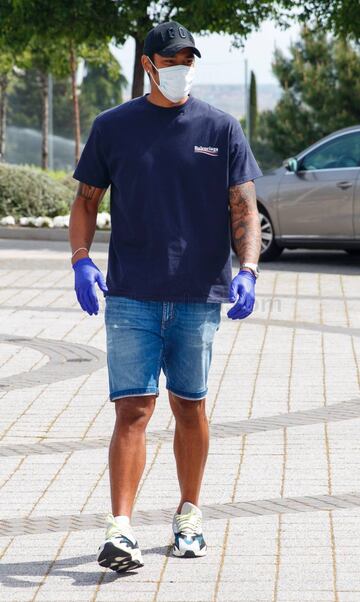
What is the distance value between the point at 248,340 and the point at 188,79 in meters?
6.05

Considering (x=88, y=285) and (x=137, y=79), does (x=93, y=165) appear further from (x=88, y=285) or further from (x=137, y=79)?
(x=137, y=79)

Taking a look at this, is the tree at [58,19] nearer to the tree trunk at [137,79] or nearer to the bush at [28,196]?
the tree trunk at [137,79]

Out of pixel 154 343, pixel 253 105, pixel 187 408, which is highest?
pixel 154 343

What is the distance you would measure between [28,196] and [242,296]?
1781 cm

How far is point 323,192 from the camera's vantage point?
55.8 ft

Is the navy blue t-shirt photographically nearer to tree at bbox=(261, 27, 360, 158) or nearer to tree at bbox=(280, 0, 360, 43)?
tree at bbox=(280, 0, 360, 43)

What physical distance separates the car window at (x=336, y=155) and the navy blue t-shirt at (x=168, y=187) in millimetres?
11844

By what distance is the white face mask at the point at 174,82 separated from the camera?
5316 mm

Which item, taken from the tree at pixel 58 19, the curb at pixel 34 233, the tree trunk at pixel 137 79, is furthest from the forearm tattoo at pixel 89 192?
the tree trunk at pixel 137 79

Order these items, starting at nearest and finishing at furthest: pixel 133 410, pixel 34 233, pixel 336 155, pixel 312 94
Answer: pixel 133 410, pixel 336 155, pixel 34 233, pixel 312 94

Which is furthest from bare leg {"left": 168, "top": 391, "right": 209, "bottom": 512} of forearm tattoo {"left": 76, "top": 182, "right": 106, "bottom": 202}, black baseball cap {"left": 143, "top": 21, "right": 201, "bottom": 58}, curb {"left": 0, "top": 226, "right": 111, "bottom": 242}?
curb {"left": 0, "top": 226, "right": 111, "bottom": 242}

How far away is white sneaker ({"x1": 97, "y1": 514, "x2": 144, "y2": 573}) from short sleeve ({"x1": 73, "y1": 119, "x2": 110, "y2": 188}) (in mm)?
1251

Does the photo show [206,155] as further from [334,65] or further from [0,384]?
[334,65]

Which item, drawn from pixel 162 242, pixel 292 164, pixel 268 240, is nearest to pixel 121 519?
pixel 162 242
